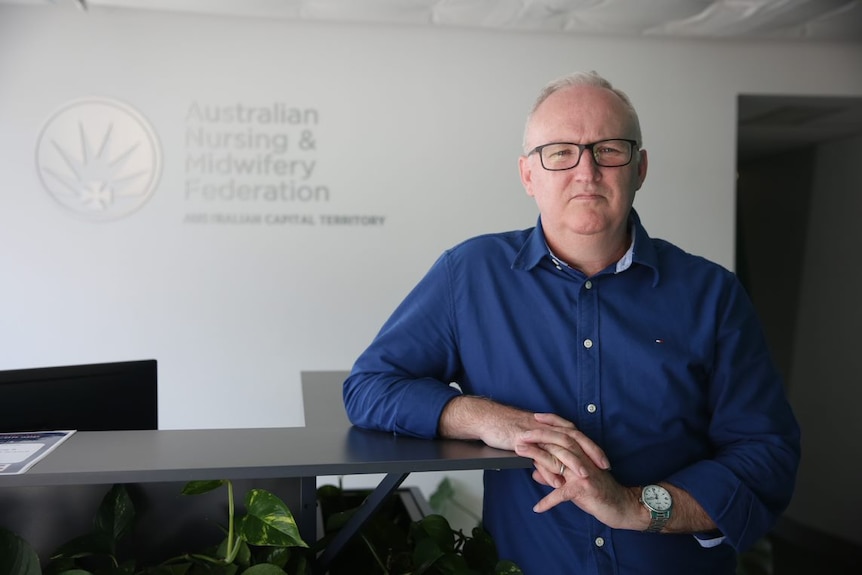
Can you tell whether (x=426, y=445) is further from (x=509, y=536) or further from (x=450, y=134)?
(x=450, y=134)

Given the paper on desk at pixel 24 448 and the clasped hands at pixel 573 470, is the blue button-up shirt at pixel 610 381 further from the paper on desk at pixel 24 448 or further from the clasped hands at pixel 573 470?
the paper on desk at pixel 24 448

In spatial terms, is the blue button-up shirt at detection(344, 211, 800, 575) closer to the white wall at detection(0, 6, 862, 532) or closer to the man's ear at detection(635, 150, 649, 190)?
the man's ear at detection(635, 150, 649, 190)

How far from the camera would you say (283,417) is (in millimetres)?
4305

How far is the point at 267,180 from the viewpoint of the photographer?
4262 millimetres

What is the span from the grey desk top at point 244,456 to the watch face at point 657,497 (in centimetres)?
28

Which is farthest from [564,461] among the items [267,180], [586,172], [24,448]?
[267,180]

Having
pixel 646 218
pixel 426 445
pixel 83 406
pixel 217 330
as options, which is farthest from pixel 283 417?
pixel 426 445

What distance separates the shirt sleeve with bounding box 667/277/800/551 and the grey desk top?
410 mm

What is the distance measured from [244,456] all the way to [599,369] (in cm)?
72

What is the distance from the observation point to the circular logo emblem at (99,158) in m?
4.08

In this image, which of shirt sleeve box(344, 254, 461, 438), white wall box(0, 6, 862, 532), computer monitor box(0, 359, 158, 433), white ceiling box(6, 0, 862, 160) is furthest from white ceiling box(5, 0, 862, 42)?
computer monitor box(0, 359, 158, 433)

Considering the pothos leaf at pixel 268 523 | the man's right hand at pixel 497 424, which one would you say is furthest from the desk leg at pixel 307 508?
the man's right hand at pixel 497 424

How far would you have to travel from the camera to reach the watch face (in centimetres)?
139

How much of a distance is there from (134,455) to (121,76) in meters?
3.49
